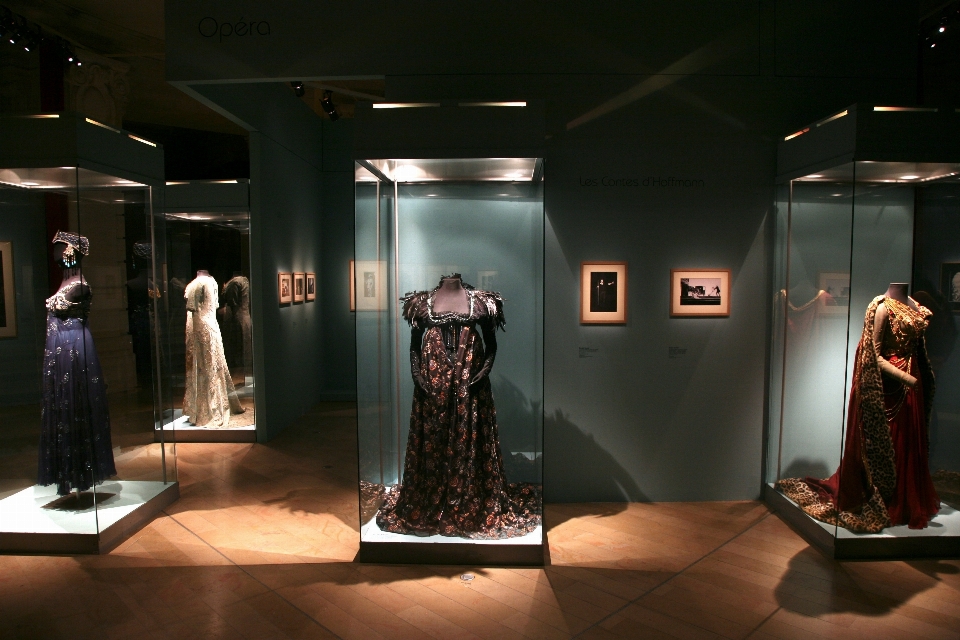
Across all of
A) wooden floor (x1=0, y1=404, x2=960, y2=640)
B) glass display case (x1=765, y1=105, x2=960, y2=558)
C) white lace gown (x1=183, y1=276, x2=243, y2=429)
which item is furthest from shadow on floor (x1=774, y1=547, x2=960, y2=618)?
white lace gown (x1=183, y1=276, x2=243, y2=429)

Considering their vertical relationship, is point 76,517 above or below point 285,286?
below

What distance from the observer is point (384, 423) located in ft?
14.3

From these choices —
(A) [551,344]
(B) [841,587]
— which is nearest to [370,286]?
(A) [551,344]

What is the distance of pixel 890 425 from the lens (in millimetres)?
4191

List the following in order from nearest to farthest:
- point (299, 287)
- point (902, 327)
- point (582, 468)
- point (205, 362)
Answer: point (902, 327)
point (582, 468)
point (205, 362)
point (299, 287)

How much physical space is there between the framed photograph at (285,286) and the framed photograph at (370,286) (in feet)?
12.4

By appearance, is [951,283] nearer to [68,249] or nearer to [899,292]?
[899,292]

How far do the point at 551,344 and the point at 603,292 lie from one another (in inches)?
23.3

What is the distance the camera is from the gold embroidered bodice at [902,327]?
4.11 meters

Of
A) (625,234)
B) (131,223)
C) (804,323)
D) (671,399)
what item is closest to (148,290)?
(131,223)

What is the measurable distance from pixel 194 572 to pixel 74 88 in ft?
23.6

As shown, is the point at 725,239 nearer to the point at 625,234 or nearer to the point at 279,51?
the point at 625,234

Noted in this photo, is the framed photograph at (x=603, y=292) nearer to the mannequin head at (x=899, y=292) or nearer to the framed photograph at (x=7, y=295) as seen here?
the mannequin head at (x=899, y=292)

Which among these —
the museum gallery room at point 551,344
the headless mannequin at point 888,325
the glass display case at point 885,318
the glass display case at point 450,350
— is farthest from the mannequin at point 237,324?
the headless mannequin at point 888,325
